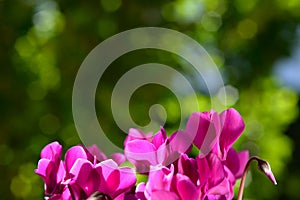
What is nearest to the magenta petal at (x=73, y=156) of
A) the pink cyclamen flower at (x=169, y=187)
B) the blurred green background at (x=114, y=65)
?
the pink cyclamen flower at (x=169, y=187)

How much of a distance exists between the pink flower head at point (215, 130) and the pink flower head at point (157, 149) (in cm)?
2

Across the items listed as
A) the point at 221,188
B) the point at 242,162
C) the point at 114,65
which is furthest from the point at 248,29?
the point at 221,188

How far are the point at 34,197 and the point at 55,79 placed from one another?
0.53 m

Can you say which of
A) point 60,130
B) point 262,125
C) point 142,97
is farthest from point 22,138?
point 262,125

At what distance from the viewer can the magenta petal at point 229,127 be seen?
2.32 ft

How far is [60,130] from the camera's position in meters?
2.71

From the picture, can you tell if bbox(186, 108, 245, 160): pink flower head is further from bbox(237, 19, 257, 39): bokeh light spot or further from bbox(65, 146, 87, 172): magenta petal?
bbox(237, 19, 257, 39): bokeh light spot

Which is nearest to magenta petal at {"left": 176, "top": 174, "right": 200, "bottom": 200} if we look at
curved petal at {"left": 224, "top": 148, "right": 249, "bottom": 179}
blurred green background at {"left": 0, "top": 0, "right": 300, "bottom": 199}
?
curved petal at {"left": 224, "top": 148, "right": 249, "bottom": 179}

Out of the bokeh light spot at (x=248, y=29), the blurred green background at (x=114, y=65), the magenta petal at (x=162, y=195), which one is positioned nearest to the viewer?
the magenta petal at (x=162, y=195)

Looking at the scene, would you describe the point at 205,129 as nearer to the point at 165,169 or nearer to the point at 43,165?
the point at 165,169

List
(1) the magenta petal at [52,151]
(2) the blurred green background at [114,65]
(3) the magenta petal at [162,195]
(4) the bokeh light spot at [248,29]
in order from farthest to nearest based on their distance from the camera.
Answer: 1. (4) the bokeh light spot at [248,29]
2. (2) the blurred green background at [114,65]
3. (1) the magenta petal at [52,151]
4. (3) the magenta petal at [162,195]

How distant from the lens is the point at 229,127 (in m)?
0.71

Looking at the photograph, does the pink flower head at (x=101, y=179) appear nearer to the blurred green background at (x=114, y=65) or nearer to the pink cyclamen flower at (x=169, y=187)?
the pink cyclamen flower at (x=169, y=187)

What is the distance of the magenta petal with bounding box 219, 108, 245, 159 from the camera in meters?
0.71
